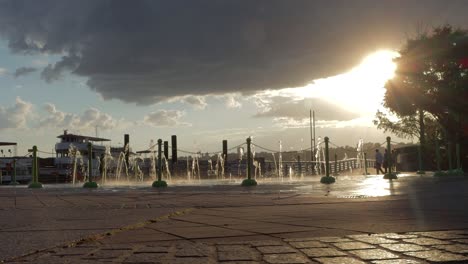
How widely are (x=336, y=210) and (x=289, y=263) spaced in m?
3.47

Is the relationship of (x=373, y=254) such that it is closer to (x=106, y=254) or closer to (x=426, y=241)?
(x=426, y=241)

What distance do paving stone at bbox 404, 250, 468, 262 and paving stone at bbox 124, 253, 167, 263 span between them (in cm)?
145

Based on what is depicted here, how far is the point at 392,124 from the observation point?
3553 centimetres

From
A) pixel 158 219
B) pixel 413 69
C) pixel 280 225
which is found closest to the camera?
pixel 280 225

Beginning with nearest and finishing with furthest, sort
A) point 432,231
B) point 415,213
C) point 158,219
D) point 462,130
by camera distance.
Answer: point 432,231
point 158,219
point 415,213
point 462,130

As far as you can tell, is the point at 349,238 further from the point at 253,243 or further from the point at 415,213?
the point at 415,213

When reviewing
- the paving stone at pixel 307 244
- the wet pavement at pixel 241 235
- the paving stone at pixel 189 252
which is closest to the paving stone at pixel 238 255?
the wet pavement at pixel 241 235

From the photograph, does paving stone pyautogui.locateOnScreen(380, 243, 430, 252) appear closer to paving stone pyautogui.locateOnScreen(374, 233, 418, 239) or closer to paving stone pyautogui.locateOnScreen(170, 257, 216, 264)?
paving stone pyautogui.locateOnScreen(374, 233, 418, 239)

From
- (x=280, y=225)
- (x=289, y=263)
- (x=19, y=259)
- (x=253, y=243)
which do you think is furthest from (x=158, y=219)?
(x=289, y=263)

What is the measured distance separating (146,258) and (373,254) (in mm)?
1328

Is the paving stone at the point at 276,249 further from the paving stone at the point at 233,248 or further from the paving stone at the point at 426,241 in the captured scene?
the paving stone at the point at 426,241

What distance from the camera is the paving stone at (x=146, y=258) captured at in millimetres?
3090

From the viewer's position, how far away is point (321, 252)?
3.34m

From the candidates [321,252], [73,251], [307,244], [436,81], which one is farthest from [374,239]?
[436,81]
